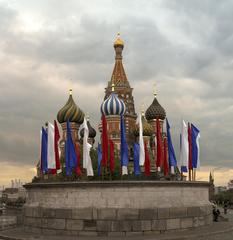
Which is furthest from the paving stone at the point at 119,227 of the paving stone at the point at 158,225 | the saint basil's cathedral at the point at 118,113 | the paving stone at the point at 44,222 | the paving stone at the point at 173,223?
the saint basil's cathedral at the point at 118,113

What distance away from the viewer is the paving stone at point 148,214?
18.5 meters

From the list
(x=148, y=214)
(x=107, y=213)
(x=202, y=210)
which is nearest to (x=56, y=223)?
(x=107, y=213)

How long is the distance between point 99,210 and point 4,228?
21.9ft

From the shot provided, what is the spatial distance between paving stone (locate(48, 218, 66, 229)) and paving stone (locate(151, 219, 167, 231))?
13.8 feet

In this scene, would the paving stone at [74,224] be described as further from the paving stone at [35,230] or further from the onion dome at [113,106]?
the onion dome at [113,106]

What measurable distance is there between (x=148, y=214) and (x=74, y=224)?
3481 millimetres

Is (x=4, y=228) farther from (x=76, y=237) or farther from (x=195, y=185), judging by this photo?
(x=195, y=185)

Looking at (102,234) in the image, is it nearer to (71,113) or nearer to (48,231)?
(48,231)

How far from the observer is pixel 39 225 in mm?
20078

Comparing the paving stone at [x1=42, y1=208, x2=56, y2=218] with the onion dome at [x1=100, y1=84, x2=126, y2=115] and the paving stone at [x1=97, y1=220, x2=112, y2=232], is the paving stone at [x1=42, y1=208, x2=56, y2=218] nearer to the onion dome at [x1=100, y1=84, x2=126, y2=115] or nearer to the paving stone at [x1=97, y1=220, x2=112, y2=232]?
the paving stone at [x1=97, y1=220, x2=112, y2=232]

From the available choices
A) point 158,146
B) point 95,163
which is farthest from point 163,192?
point 95,163

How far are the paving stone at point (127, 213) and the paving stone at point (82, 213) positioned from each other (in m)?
1.36

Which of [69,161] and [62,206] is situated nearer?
[62,206]

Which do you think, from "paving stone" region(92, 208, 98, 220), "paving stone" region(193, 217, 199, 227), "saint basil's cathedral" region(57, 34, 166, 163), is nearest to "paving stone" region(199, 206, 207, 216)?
"paving stone" region(193, 217, 199, 227)
